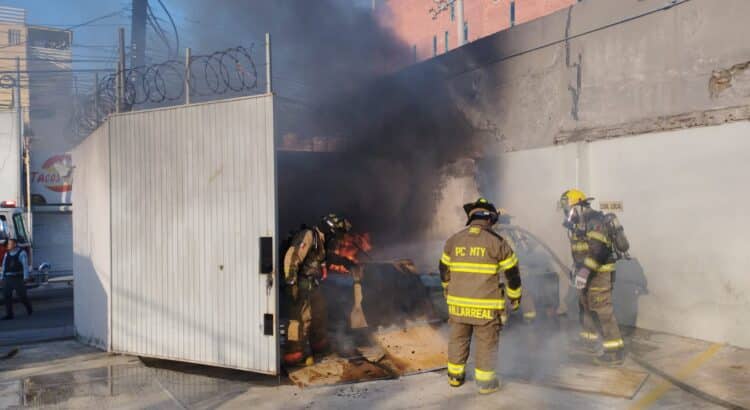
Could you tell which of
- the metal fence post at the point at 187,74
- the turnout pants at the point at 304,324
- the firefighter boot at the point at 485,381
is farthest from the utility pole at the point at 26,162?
the firefighter boot at the point at 485,381

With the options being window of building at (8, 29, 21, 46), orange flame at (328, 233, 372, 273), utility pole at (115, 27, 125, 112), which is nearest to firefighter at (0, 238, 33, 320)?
utility pole at (115, 27, 125, 112)

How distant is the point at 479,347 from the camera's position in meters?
4.59

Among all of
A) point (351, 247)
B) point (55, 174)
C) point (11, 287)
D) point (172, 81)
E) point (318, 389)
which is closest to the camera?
point (318, 389)

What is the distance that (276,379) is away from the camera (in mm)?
5234

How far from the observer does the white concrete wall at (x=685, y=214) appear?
610 cm

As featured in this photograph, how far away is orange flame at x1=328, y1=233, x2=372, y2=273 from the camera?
705 cm

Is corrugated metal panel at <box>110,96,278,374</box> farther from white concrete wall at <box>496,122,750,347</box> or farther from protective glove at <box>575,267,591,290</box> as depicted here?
white concrete wall at <box>496,122,750,347</box>

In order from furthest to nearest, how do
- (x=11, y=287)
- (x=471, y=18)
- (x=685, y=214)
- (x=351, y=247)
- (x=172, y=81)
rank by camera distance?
(x=471, y=18) < (x=11, y=287) < (x=351, y=247) < (x=172, y=81) < (x=685, y=214)

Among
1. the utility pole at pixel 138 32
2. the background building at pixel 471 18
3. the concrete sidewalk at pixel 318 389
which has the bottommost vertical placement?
the concrete sidewalk at pixel 318 389

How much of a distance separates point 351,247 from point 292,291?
260 centimetres

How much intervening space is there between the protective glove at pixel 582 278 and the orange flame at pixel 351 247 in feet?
8.46

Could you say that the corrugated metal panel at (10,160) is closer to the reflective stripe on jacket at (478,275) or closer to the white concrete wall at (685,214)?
the white concrete wall at (685,214)

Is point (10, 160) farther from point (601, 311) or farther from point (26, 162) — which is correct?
point (601, 311)

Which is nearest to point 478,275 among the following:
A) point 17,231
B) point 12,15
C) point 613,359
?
point 613,359
